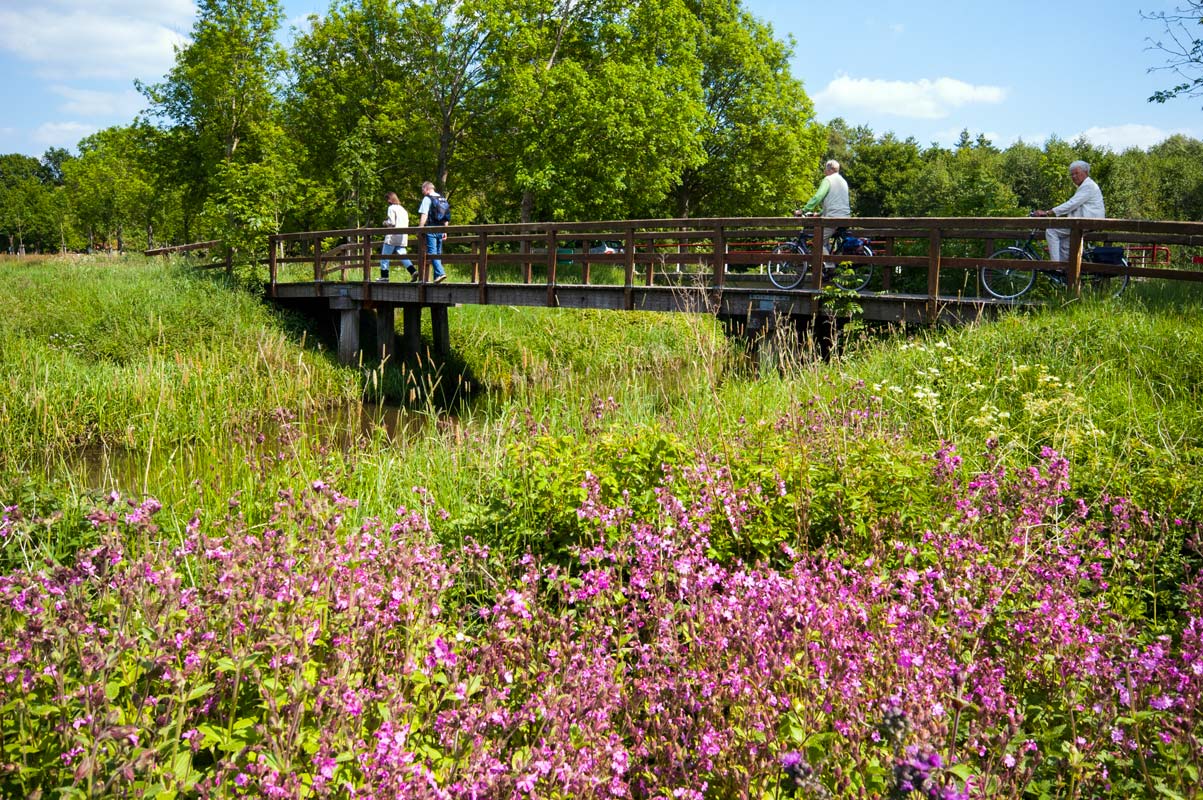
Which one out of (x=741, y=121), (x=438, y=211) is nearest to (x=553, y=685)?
(x=438, y=211)

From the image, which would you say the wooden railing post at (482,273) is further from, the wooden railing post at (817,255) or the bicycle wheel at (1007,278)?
the bicycle wheel at (1007,278)

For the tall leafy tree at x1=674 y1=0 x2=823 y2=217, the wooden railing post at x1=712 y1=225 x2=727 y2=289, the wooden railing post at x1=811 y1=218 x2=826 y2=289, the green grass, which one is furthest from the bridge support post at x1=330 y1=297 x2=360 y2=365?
the tall leafy tree at x1=674 y1=0 x2=823 y2=217

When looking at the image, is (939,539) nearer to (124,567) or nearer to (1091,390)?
(124,567)

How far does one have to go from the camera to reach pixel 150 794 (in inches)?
76.7

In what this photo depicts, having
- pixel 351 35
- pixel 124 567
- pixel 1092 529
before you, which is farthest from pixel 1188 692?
pixel 351 35

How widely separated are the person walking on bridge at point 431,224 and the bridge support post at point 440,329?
1.38 meters

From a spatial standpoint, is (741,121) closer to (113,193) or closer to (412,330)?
(412,330)

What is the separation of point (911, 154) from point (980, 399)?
61.5 m

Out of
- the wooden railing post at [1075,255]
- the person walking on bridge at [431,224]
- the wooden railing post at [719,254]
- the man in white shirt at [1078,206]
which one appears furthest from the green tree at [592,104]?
the wooden railing post at [1075,255]

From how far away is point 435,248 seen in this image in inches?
674

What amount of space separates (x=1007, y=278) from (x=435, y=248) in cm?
1052

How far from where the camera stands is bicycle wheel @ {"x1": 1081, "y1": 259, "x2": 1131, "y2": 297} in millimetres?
9220

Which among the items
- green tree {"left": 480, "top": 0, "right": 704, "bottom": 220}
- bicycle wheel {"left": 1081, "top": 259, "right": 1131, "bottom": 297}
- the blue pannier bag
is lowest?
bicycle wheel {"left": 1081, "top": 259, "right": 1131, "bottom": 297}

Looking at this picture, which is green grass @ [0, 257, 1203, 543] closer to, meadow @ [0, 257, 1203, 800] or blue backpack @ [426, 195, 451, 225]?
meadow @ [0, 257, 1203, 800]
